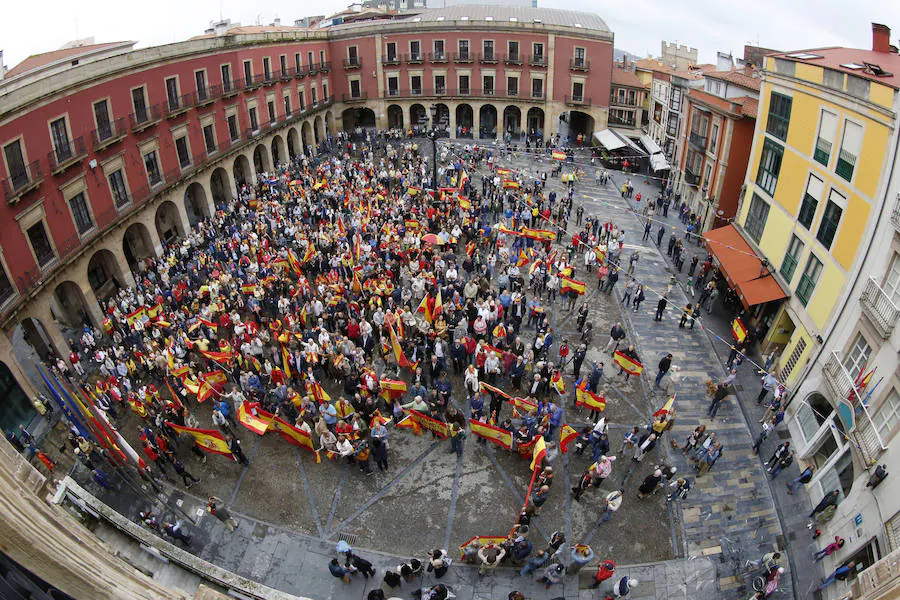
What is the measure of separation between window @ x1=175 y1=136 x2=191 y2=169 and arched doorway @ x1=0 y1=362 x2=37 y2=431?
16111 millimetres

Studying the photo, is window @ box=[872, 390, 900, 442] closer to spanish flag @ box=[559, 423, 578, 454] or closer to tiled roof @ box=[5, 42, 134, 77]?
spanish flag @ box=[559, 423, 578, 454]

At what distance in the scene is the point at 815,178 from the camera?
61.2 feet

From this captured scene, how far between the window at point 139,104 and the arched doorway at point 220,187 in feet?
26.2

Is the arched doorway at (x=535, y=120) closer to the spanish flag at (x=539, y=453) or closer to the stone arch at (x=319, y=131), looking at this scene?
the stone arch at (x=319, y=131)

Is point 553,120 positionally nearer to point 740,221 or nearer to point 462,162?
point 462,162

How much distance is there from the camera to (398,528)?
46.0ft

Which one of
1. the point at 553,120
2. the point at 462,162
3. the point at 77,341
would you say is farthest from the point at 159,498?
the point at 553,120

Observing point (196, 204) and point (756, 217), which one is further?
point (196, 204)

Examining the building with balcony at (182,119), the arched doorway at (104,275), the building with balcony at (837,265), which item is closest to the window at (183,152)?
the building with balcony at (182,119)

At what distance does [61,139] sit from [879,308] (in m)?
30.3

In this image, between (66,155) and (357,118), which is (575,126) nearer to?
(357,118)

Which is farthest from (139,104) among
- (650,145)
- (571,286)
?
(650,145)

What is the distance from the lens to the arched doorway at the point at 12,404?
1828 cm

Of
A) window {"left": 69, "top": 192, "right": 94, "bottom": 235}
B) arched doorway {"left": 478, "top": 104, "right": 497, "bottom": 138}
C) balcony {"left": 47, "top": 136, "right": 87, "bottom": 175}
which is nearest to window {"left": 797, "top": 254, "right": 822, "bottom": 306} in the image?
balcony {"left": 47, "top": 136, "right": 87, "bottom": 175}
